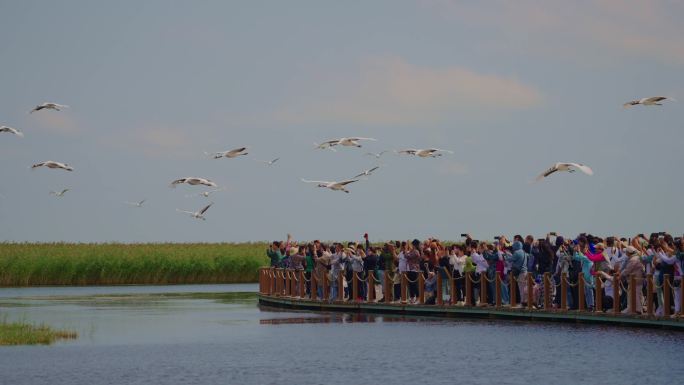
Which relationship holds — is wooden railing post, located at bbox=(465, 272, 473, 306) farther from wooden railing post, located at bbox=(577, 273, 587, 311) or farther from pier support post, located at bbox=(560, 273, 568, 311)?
wooden railing post, located at bbox=(577, 273, 587, 311)

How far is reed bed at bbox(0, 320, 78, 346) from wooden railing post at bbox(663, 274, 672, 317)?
1634cm

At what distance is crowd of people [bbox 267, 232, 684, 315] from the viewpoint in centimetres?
3306

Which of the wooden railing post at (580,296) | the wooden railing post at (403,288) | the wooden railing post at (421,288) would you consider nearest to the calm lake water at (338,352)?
the wooden railing post at (580,296)

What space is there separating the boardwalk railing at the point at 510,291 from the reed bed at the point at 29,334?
1007cm

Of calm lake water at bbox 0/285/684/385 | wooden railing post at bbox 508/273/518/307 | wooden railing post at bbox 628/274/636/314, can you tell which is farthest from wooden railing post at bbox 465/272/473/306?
wooden railing post at bbox 628/274/636/314

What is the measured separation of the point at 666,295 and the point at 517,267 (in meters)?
5.16

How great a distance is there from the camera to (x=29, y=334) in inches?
1496

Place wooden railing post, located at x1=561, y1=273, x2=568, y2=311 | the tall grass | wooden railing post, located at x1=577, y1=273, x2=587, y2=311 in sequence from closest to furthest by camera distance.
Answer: wooden railing post, located at x1=577, y1=273, x2=587, y2=311, wooden railing post, located at x1=561, y1=273, x2=568, y2=311, the tall grass

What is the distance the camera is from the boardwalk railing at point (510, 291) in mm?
33500

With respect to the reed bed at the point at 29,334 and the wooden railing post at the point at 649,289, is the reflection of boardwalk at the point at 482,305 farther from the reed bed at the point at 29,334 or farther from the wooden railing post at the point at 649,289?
the reed bed at the point at 29,334

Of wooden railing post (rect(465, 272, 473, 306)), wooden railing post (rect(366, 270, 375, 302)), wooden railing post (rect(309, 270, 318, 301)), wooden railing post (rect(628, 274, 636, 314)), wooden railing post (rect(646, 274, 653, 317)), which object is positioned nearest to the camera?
wooden railing post (rect(646, 274, 653, 317))

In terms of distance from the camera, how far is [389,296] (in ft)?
142

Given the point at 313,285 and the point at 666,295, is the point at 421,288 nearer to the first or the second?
the point at 313,285

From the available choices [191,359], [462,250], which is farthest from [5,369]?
[462,250]
